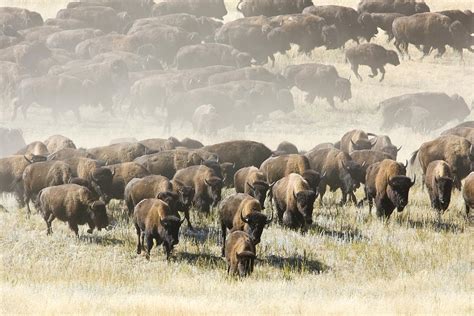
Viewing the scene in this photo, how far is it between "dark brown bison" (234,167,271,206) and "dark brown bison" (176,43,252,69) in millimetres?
21773

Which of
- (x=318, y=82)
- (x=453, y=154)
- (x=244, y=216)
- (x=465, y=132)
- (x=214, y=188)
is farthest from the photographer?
(x=318, y=82)

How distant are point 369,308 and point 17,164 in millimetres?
9059

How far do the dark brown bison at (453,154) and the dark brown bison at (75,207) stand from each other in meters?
7.12

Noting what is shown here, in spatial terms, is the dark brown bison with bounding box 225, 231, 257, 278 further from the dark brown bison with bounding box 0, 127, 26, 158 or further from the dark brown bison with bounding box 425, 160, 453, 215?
the dark brown bison with bounding box 0, 127, 26, 158

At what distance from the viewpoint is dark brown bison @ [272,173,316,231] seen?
14016 mm

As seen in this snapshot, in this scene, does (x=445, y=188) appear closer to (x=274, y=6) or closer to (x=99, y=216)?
(x=99, y=216)

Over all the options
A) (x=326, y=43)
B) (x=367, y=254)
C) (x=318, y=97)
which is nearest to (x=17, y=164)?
(x=367, y=254)

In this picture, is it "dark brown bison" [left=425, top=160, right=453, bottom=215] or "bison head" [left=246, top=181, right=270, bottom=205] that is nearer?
"bison head" [left=246, top=181, right=270, bottom=205]

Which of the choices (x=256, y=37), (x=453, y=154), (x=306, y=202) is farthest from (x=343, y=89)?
(x=306, y=202)

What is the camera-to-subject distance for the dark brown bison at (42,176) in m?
16.1

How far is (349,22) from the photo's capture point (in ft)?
135

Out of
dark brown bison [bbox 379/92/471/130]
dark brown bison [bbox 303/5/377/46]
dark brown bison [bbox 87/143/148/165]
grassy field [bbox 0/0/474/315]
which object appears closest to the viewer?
grassy field [bbox 0/0/474/315]

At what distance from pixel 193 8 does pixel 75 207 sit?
33.7 m

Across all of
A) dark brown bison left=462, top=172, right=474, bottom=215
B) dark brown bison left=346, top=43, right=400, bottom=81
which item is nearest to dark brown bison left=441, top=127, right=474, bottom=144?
dark brown bison left=462, top=172, right=474, bottom=215
